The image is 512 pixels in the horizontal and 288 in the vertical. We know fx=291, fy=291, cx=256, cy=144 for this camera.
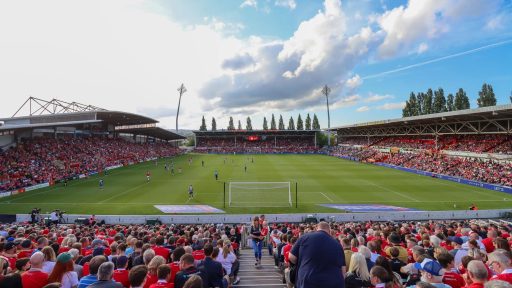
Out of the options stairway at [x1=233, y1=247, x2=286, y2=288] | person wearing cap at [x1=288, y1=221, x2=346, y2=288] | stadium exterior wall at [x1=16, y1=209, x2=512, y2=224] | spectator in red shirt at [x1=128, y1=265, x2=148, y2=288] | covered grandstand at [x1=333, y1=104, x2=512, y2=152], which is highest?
covered grandstand at [x1=333, y1=104, x2=512, y2=152]

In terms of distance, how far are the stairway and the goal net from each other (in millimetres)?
14722

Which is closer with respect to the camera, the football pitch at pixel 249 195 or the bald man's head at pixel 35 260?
the bald man's head at pixel 35 260

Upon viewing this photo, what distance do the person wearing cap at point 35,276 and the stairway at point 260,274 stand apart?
192 inches

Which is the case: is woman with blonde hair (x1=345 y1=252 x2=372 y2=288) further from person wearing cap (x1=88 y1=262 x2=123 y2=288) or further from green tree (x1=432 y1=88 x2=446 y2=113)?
green tree (x1=432 y1=88 x2=446 y2=113)

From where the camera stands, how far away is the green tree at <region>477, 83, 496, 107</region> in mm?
78062

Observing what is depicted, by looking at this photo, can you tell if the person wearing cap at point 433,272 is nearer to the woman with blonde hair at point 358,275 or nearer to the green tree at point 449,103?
the woman with blonde hair at point 358,275

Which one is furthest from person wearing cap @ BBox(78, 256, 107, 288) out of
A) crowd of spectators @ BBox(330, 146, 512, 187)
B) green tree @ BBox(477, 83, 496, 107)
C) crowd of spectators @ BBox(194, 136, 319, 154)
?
green tree @ BBox(477, 83, 496, 107)

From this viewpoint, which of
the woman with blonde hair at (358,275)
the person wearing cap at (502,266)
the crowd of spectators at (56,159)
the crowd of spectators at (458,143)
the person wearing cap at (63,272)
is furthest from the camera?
the crowd of spectators at (458,143)

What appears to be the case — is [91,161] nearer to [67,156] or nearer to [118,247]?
[67,156]

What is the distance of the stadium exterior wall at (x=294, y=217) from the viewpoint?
20.5 meters

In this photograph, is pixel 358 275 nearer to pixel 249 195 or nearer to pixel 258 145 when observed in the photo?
pixel 249 195

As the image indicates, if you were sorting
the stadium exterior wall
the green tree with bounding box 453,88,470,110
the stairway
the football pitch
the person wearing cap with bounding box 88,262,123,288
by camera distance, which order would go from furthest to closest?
1. the green tree with bounding box 453,88,470,110
2. the football pitch
3. the stadium exterior wall
4. the stairway
5. the person wearing cap with bounding box 88,262,123,288

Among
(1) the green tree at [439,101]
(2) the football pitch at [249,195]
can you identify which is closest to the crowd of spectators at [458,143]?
(2) the football pitch at [249,195]

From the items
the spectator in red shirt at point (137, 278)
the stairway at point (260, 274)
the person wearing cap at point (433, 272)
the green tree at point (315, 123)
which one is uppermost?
the green tree at point (315, 123)
